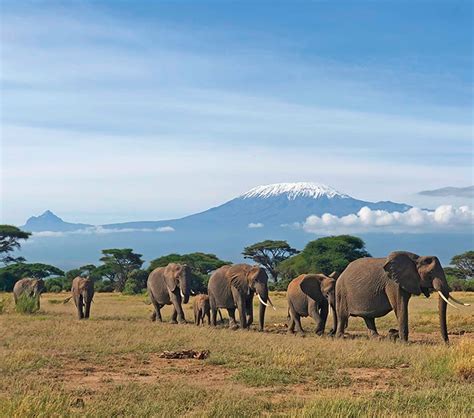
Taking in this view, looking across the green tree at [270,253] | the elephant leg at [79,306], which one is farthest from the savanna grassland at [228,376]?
the green tree at [270,253]

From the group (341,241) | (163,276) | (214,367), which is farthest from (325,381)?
(341,241)

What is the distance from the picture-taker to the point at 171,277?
2727cm

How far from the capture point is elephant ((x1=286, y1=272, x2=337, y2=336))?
21719 mm

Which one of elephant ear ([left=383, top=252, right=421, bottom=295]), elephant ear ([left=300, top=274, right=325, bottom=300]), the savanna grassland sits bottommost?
the savanna grassland

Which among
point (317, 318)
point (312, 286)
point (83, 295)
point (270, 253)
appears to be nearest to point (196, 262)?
point (270, 253)

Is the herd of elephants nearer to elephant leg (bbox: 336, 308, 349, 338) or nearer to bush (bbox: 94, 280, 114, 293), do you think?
elephant leg (bbox: 336, 308, 349, 338)

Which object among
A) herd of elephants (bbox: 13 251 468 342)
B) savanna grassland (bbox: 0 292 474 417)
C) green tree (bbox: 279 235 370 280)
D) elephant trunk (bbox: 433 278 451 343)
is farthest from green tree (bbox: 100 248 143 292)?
elephant trunk (bbox: 433 278 451 343)

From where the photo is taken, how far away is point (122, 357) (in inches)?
626

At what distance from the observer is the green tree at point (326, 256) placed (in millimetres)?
68000

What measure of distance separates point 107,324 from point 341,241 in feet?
166

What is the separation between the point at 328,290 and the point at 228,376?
8.95 metres

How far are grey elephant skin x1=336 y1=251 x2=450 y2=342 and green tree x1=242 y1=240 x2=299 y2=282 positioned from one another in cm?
6487

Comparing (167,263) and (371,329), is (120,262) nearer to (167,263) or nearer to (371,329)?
(167,263)

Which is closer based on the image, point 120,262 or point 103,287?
point 103,287
